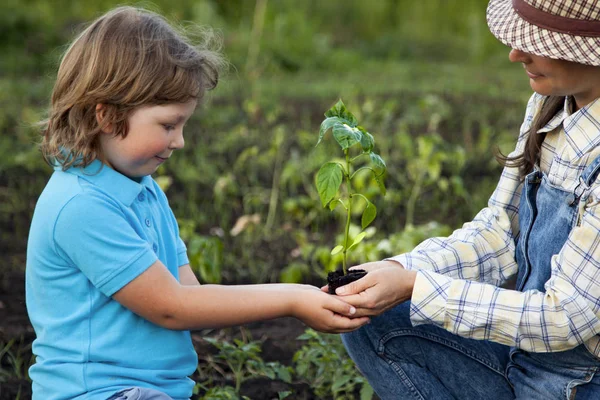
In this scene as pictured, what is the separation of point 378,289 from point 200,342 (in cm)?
115

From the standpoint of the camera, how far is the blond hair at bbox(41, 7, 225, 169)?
1923mm

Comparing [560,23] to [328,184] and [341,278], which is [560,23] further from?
[341,278]

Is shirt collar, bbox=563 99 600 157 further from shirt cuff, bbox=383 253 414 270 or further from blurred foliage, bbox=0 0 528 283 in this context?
blurred foliage, bbox=0 0 528 283

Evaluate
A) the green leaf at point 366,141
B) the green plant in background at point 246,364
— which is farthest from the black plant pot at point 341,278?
the green plant in background at point 246,364

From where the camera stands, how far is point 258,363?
2562 mm

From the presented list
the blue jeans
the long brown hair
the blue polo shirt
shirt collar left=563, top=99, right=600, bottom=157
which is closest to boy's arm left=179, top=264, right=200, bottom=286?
the blue polo shirt

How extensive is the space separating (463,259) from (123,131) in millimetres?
957

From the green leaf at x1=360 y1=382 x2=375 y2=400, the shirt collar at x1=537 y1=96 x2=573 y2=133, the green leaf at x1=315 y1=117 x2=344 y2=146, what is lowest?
the green leaf at x1=360 y1=382 x2=375 y2=400

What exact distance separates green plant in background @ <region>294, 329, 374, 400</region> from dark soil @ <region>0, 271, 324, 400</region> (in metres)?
0.05

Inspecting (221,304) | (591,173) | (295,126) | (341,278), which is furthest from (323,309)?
(295,126)

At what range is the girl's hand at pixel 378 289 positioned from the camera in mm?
2047

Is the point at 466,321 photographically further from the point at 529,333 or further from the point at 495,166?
the point at 495,166

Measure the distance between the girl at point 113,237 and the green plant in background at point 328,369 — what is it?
600 millimetres

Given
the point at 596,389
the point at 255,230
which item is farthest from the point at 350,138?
the point at 255,230
